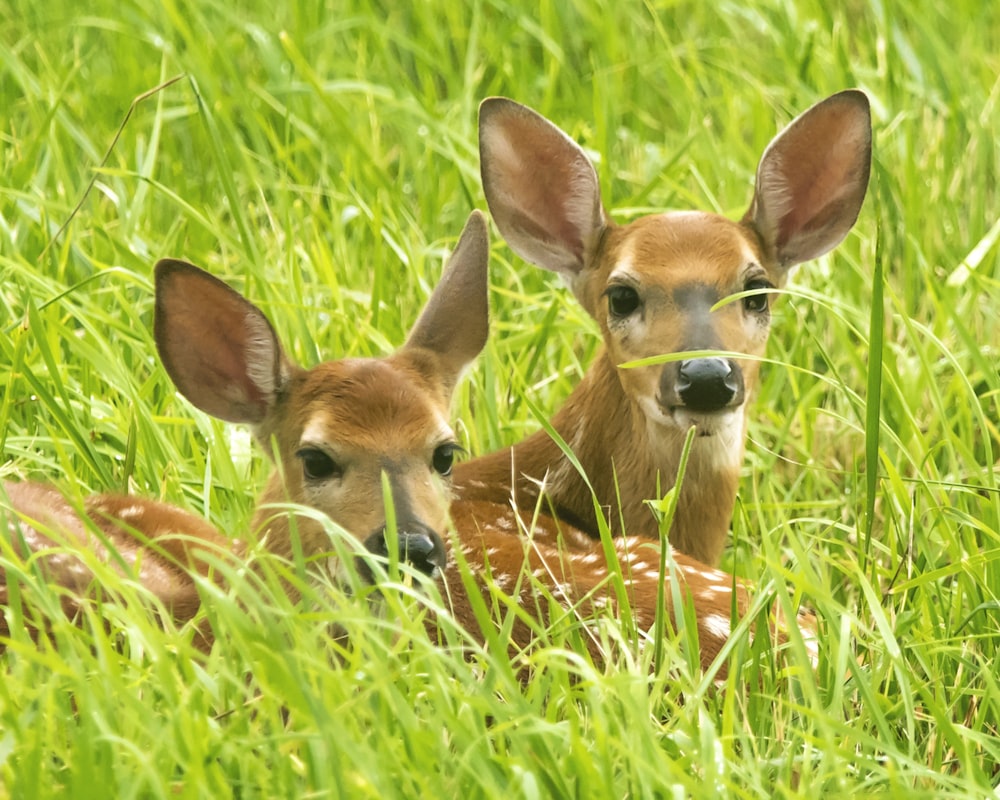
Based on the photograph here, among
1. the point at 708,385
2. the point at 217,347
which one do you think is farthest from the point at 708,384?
the point at 217,347

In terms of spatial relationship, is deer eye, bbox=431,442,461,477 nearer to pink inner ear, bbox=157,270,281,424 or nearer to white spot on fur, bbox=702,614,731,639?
pink inner ear, bbox=157,270,281,424

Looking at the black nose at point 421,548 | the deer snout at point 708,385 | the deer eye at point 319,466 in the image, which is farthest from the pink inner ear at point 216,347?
the deer snout at point 708,385

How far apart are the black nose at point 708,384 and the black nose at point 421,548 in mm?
772

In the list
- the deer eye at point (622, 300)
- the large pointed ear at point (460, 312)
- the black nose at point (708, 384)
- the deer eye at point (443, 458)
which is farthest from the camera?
the deer eye at point (622, 300)

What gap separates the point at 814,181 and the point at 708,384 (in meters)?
0.96

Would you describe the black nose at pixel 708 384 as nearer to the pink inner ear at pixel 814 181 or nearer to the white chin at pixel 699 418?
the white chin at pixel 699 418

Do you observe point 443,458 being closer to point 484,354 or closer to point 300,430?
point 300,430

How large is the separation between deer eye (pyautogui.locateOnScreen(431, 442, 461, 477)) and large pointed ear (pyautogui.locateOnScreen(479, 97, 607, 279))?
1.01 m

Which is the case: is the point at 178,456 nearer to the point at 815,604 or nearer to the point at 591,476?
the point at 591,476

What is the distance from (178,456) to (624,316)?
1126 millimetres

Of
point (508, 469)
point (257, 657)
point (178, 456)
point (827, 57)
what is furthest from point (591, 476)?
point (827, 57)

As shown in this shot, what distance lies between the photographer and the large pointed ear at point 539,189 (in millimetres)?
4922

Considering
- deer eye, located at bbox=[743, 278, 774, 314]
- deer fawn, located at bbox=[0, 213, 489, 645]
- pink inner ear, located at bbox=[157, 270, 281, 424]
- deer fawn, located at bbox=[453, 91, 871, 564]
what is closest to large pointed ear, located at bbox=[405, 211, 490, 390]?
deer fawn, located at bbox=[0, 213, 489, 645]

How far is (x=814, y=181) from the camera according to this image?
16.2 ft
